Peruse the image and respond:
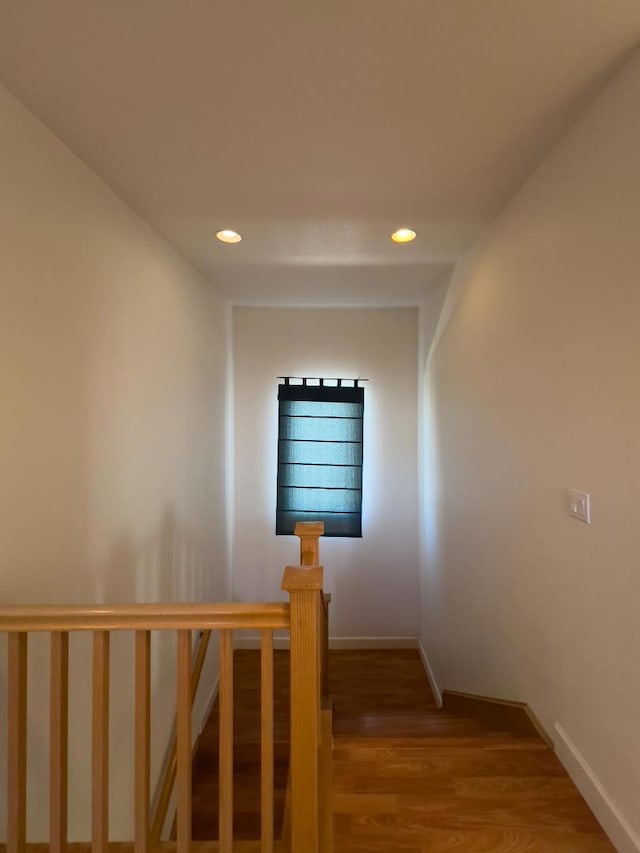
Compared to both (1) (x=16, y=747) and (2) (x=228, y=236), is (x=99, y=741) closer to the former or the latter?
(1) (x=16, y=747)

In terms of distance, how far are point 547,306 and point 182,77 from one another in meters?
1.47

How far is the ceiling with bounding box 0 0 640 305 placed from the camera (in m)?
1.16

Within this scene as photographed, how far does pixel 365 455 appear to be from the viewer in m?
4.21

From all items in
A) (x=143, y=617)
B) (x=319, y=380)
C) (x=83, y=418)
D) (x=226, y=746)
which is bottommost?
A: (x=226, y=746)

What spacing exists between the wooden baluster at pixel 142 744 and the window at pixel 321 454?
297 centimetres

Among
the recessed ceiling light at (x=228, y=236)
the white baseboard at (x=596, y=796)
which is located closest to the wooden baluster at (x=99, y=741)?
the white baseboard at (x=596, y=796)

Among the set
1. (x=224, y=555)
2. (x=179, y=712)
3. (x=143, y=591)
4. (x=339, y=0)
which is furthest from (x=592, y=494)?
(x=224, y=555)

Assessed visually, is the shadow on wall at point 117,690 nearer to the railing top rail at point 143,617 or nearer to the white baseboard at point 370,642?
the railing top rail at point 143,617

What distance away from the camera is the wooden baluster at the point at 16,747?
3.84 ft

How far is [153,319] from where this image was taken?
Answer: 7.89 feet

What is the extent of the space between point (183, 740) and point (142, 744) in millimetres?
103

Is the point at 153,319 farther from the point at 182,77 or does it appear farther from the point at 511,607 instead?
the point at 511,607

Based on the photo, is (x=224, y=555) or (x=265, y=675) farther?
(x=224, y=555)

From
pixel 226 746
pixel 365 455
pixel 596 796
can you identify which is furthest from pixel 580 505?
pixel 365 455
